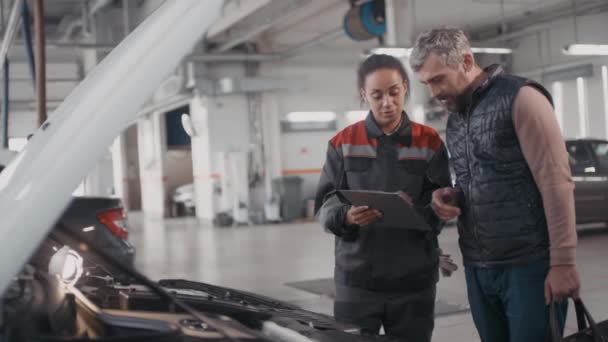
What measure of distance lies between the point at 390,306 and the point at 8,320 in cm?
121

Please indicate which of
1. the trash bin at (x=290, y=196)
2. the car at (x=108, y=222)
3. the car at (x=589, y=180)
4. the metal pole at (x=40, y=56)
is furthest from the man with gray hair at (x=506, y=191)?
the trash bin at (x=290, y=196)

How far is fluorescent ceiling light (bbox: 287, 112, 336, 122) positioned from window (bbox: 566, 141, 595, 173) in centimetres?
649

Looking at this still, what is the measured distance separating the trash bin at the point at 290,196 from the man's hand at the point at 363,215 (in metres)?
11.3

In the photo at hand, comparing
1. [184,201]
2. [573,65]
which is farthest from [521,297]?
[184,201]

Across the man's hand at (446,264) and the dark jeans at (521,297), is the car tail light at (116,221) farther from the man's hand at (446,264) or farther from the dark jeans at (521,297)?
the dark jeans at (521,297)

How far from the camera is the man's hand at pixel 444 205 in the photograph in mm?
1846

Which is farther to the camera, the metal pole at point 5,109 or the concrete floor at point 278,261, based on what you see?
the concrete floor at point 278,261

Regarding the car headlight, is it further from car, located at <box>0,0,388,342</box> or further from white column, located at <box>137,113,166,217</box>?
white column, located at <box>137,113,166,217</box>

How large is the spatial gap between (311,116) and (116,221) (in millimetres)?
9990

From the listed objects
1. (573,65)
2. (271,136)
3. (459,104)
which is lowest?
(459,104)

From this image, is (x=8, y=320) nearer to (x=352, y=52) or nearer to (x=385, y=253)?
(x=385, y=253)

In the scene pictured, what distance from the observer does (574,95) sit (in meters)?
12.4

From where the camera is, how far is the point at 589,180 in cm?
836

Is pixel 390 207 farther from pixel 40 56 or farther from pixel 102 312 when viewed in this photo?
pixel 40 56
